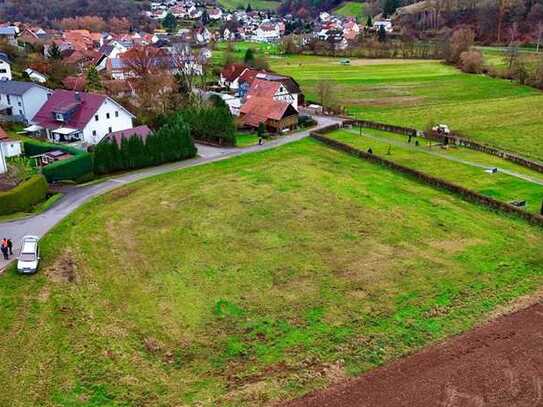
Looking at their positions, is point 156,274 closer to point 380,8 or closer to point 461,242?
point 461,242

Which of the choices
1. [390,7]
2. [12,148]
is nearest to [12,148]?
[12,148]

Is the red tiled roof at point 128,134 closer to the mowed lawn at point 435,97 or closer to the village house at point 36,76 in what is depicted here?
the village house at point 36,76

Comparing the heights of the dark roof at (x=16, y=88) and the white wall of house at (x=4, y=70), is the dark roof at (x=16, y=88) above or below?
below

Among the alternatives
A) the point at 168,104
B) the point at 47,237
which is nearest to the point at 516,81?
the point at 168,104

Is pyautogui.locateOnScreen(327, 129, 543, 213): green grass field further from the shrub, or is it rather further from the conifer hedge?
the shrub

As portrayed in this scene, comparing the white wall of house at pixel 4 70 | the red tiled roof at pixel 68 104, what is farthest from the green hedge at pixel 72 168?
the white wall of house at pixel 4 70

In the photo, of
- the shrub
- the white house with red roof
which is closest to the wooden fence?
the white house with red roof

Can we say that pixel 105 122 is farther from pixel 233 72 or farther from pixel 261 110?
pixel 233 72
